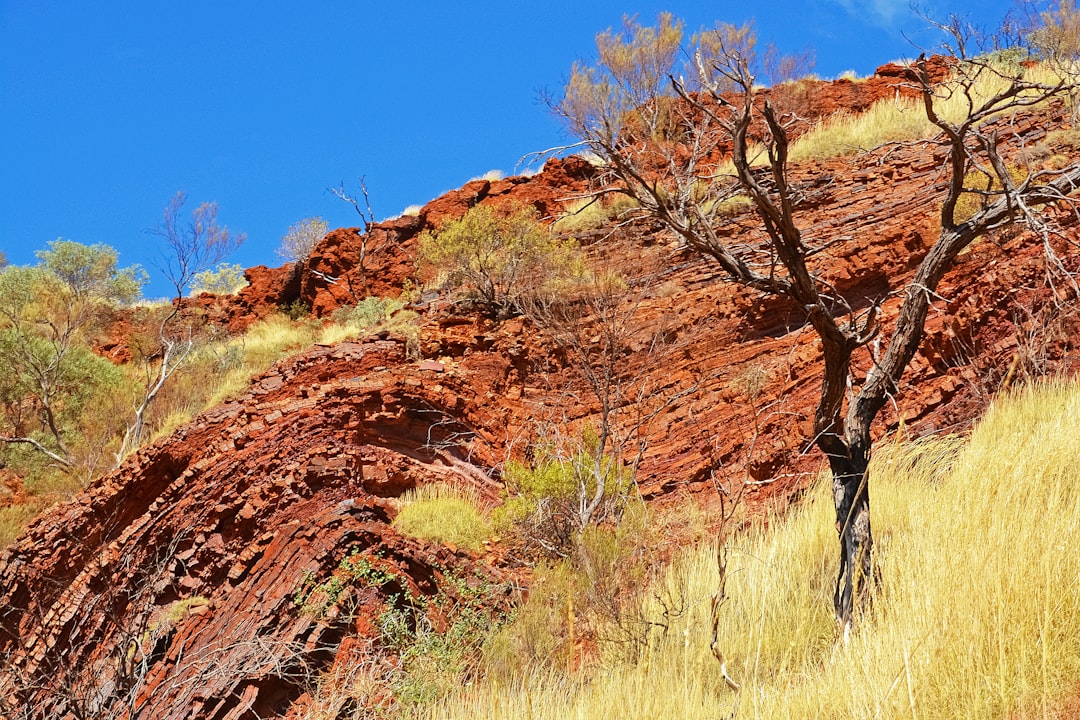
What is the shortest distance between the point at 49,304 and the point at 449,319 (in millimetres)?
16638

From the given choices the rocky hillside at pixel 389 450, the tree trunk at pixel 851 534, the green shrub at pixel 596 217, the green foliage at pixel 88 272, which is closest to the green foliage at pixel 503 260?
the rocky hillside at pixel 389 450

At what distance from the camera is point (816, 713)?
13.2 ft

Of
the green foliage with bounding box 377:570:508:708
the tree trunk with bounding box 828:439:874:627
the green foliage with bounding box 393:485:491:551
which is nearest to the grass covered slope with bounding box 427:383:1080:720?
the tree trunk with bounding box 828:439:874:627

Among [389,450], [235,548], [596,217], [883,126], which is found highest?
[883,126]

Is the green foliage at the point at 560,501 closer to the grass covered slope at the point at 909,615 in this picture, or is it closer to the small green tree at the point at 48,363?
the grass covered slope at the point at 909,615

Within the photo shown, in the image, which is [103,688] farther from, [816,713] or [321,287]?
[321,287]

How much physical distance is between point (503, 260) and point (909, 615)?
38.4ft

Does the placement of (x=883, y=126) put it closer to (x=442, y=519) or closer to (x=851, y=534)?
(x=442, y=519)

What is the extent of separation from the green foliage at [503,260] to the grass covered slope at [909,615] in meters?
7.82

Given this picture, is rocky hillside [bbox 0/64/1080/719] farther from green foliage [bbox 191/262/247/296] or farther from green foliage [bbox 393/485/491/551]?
green foliage [bbox 191/262/247/296]

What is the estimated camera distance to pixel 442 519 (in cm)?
1020

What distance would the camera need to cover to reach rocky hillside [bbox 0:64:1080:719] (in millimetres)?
8375

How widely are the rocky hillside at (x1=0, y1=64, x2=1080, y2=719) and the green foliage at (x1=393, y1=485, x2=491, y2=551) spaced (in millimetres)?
271

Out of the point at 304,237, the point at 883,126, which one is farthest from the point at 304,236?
the point at 883,126
